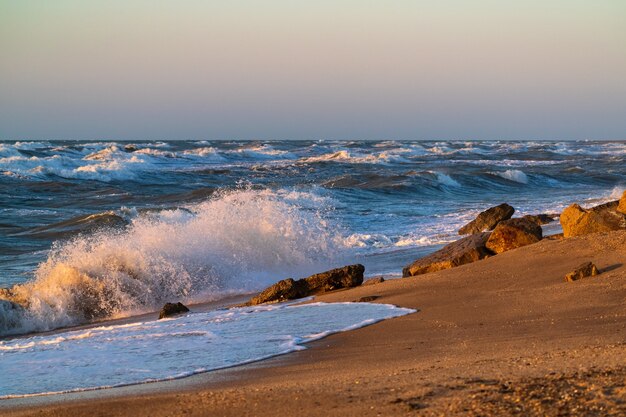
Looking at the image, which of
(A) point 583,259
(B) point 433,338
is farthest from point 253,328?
(A) point 583,259

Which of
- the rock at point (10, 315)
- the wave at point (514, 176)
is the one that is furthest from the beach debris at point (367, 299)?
the wave at point (514, 176)

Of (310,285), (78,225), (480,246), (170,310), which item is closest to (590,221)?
(480,246)

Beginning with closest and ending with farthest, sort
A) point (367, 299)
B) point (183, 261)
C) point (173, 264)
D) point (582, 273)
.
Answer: point (582, 273), point (367, 299), point (173, 264), point (183, 261)

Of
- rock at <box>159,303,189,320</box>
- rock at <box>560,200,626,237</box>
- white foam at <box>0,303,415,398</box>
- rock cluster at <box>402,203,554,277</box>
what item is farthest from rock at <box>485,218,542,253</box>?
rock at <box>159,303,189,320</box>

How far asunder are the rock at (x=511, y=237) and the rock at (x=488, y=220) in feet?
12.7

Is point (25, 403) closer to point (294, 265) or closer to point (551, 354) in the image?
point (551, 354)

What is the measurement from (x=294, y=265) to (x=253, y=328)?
581 cm

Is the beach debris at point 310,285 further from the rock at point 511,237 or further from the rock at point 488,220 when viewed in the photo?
the rock at point 488,220

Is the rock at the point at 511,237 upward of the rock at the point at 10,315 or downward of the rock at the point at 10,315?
upward

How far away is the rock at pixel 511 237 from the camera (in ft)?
32.5

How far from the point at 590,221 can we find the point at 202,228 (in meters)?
6.16

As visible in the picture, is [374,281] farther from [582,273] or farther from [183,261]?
[183,261]

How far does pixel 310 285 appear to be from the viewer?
31.1 ft

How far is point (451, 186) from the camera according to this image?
3048cm
